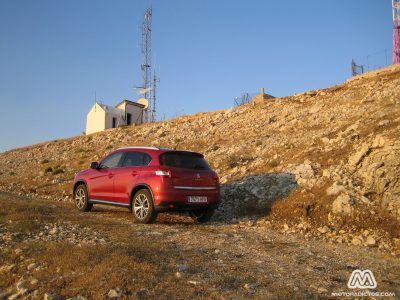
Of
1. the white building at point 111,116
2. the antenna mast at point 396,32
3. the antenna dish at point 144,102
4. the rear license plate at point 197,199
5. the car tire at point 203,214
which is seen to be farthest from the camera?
the antenna dish at point 144,102

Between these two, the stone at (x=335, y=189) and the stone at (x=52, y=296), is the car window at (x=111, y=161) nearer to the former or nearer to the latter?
the stone at (x=335, y=189)

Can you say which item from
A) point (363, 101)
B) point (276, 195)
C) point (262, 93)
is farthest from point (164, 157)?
point (262, 93)

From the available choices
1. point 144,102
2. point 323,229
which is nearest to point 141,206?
point 323,229

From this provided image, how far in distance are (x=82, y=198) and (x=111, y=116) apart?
34.8 metres

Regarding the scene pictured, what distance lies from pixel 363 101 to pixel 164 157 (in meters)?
13.0

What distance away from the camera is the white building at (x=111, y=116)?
1763 inches

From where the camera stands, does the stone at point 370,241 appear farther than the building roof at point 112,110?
No

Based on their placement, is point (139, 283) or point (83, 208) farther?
point (83, 208)

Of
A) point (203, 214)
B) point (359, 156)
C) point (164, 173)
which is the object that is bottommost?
point (203, 214)

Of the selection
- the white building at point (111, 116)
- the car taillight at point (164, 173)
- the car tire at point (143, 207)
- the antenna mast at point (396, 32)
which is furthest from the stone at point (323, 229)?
the white building at point (111, 116)

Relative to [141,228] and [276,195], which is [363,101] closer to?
[276,195]

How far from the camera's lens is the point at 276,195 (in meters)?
10.7

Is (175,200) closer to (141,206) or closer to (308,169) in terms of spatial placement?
(141,206)

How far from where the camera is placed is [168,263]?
Answer: 18.0 feet
